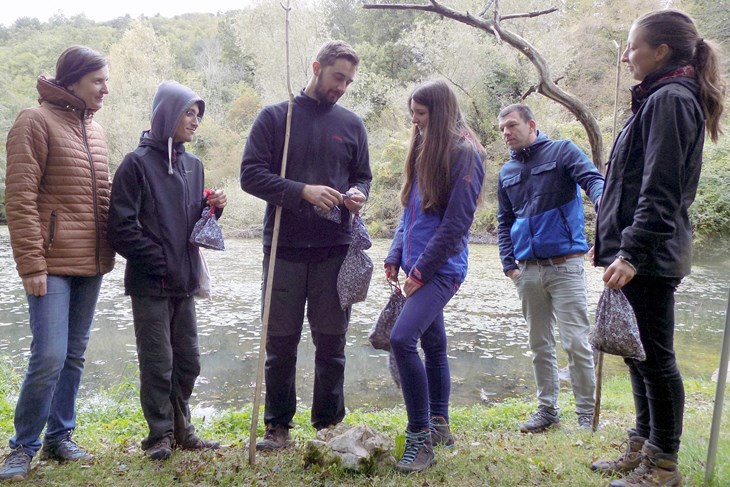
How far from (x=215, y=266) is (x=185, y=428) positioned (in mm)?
9855

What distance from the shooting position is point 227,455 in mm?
2701

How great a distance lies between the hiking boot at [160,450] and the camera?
8.54ft

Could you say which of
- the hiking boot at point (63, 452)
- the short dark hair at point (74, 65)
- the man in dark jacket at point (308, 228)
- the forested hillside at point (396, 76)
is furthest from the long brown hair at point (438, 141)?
the forested hillside at point (396, 76)

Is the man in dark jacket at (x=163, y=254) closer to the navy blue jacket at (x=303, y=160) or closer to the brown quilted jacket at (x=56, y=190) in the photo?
the brown quilted jacket at (x=56, y=190)

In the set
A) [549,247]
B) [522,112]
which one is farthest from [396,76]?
[549,247]

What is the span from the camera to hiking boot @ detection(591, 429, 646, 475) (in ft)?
7.61

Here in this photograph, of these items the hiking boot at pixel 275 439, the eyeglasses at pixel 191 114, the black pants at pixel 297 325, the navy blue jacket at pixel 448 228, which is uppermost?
the eyeglasses at pixel 191 114

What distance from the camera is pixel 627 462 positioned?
91.6 inches

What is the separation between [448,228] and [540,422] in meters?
1.59

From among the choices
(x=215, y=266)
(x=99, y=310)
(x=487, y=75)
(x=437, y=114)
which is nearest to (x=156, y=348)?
(x=437, y=114)

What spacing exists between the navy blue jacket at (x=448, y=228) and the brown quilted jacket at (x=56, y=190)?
1.44 metres

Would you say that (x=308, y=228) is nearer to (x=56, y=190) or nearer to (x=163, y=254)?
(x=163, y=254)

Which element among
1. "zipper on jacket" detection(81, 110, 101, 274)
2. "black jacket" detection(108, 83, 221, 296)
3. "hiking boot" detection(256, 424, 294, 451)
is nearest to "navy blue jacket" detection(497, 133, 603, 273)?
"hiking boot" detection(256, 424, 294, 451)

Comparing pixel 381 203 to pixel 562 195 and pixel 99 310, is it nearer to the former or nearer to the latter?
pixel 99 310
